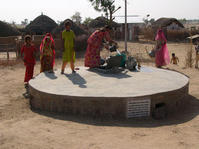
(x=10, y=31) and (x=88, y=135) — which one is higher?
(x=10, y=31)

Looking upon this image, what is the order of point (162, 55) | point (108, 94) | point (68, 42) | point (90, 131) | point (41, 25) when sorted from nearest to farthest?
point (90, 131) → point (108, 94) → point (68, 42) → point (162, 55) → point (41, 25)

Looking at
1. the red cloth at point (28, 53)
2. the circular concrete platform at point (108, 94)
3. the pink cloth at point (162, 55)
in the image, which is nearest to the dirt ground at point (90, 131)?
→ the circular concrete platform at point (108, 94)

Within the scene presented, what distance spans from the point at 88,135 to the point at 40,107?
5.29ft

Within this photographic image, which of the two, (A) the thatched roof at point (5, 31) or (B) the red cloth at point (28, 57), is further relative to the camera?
(A) the thatched roof at point (5, 31)

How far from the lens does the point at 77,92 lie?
472 cm

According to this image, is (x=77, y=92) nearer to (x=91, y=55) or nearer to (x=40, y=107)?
(x=40, y=107)

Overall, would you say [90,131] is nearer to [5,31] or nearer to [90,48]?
[90,48]

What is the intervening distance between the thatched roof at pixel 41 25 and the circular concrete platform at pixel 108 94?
14.9 metres

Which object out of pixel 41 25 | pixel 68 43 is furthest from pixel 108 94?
pixel 41 25

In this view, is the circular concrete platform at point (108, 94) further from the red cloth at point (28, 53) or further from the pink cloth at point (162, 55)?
the pink cloth at point (162, 55)

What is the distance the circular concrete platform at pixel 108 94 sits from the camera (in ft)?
14.6

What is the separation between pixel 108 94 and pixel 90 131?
0.88 m

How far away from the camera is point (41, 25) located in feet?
65.9

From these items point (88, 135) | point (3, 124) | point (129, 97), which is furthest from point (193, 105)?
point (3, 124)
